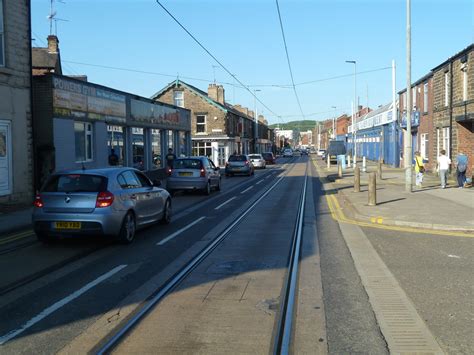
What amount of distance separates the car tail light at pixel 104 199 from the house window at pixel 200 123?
146ft

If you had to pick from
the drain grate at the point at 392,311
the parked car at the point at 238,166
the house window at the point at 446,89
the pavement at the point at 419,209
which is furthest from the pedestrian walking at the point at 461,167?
the parked car at the point at 238,166

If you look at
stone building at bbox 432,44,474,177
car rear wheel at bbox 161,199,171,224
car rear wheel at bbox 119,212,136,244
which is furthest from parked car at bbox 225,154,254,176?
car rear wheel at bbox 119,212,136,244

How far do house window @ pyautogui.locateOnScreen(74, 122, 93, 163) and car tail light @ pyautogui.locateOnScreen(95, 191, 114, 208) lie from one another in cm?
1145

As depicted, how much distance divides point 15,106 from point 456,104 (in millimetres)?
19156

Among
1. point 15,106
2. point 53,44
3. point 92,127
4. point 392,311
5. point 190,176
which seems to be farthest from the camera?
point 53,44

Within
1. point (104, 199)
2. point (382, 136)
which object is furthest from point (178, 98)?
point (104, 199)

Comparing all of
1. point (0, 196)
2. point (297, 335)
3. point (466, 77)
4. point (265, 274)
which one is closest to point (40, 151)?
point (0, 196)

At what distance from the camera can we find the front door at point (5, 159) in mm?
14984

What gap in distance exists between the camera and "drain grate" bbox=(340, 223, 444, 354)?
4539 mm

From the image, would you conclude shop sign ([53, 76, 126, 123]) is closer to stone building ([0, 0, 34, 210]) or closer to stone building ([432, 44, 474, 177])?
stone building ([0, 0, 34, 210])

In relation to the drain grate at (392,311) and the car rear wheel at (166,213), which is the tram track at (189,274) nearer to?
the drain grate at (392,311)

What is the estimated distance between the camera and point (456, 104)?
2391cm

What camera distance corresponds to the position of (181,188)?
66.5ft

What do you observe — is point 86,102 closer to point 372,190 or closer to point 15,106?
point 15,106
